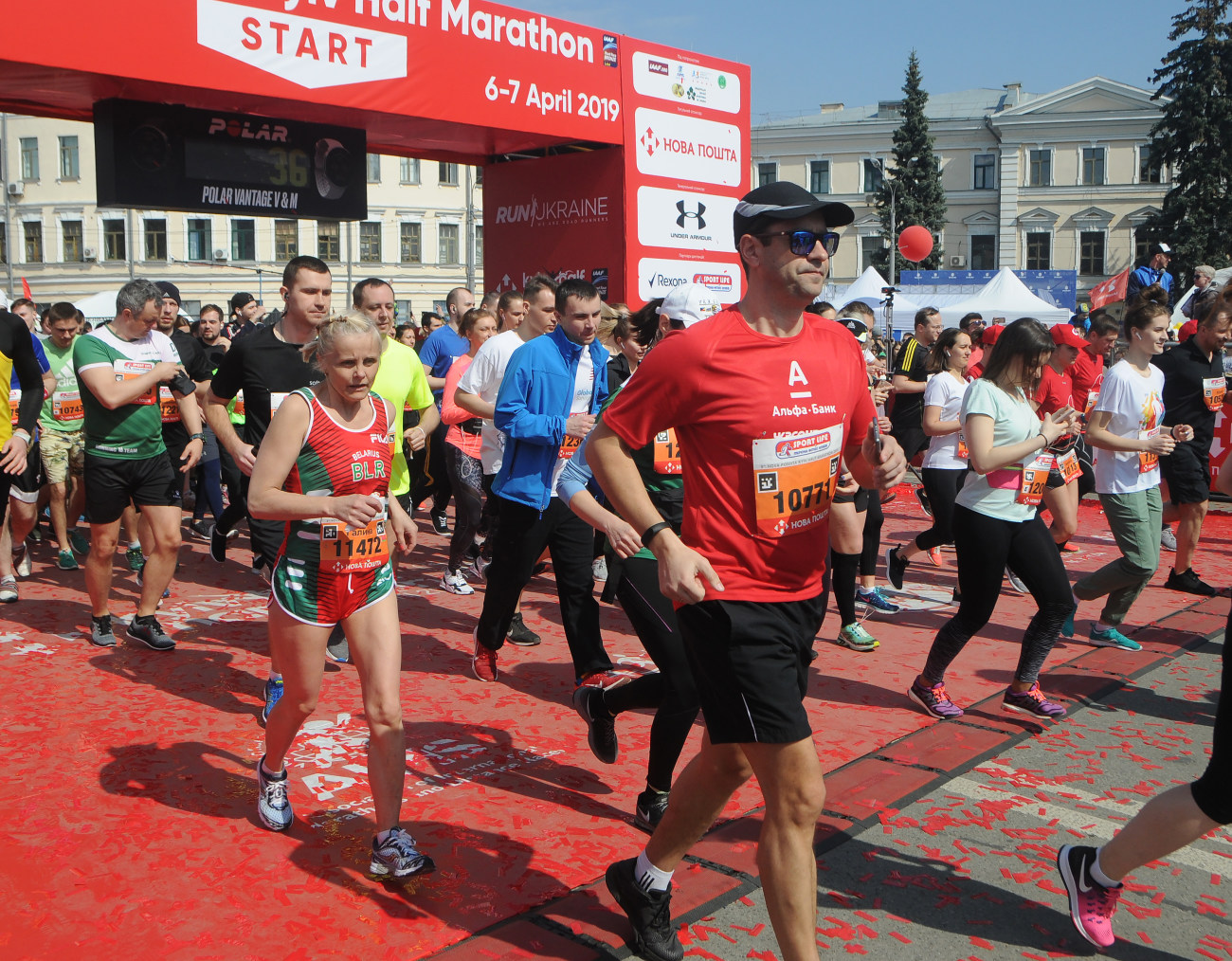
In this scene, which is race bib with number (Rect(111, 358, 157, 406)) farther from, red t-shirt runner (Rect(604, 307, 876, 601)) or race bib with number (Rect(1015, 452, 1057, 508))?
race bib with number (Rect(1015, 452, 1057, 508))

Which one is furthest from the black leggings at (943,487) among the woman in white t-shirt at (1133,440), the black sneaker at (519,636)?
the black sneaker at (519,636)

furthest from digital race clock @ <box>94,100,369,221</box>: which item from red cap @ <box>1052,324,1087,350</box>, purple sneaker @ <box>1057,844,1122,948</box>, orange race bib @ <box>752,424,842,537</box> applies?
purple sneaker @ <box>1057,844,1122,948</box>

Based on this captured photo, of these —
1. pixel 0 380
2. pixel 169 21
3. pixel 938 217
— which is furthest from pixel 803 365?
pixel 938 217

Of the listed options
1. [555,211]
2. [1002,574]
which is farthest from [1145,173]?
[1002,574]

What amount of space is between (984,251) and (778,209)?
7068 centimetres

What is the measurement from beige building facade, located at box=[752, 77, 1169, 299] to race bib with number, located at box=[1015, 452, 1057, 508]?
193 ft

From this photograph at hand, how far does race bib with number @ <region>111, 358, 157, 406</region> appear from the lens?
6.21 meters

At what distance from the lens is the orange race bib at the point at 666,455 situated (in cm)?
419

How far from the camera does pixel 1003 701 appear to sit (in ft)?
17.5

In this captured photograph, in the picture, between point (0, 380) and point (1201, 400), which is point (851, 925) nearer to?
point (0, 380)

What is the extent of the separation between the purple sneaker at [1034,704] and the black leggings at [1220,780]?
225 centimetres

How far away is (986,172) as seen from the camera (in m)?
68.2

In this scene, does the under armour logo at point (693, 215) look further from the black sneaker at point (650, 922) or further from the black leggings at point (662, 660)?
the black sneaker at point (650, 922)

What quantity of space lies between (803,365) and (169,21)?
23.6ft
